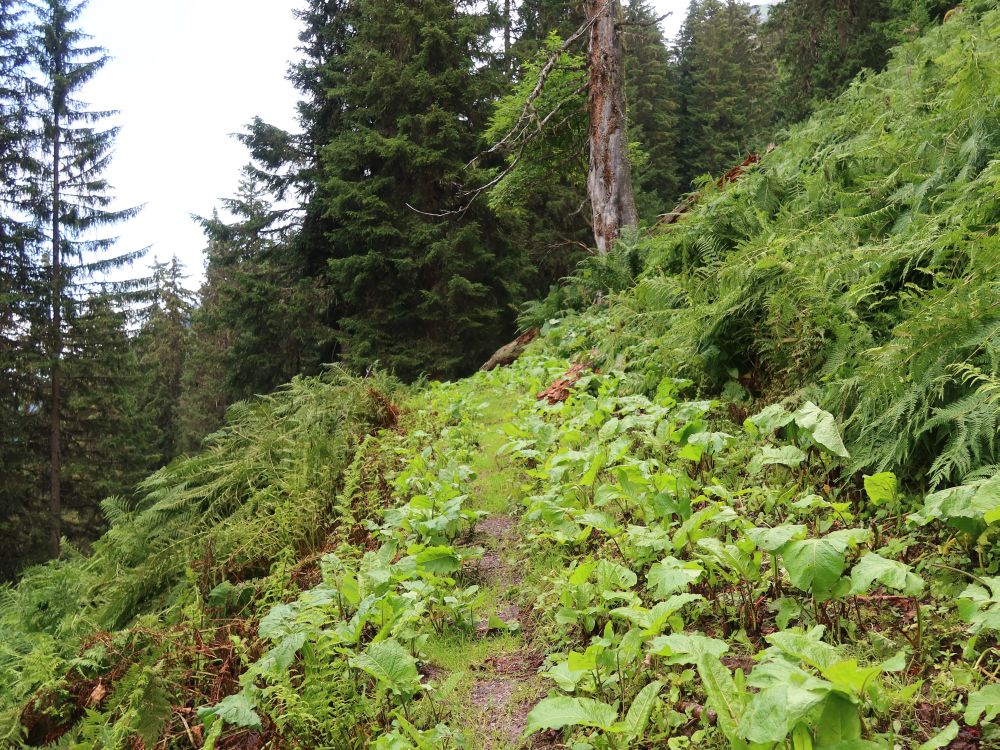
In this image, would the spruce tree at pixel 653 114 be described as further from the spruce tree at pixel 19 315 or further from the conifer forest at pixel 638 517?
the spruce tree at pixel 19 315

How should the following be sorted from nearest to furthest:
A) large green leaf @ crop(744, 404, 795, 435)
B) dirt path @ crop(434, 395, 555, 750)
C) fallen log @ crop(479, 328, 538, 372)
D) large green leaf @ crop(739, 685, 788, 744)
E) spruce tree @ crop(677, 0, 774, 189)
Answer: large green leaf @ crop(739, 685, 788, 744) < dirt path @ crop(434, 395, 555, 750) < large green leaf @ crop(744, 404, 795, 435) < fallen log @ crop(479, 328, 538, 372) < spruce tree @ crop(677, 0, 774, 189)

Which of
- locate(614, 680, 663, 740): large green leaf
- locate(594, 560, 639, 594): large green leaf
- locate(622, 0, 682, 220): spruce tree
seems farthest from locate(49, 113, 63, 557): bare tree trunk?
locate(622, 0, 682, 220): spruce tree

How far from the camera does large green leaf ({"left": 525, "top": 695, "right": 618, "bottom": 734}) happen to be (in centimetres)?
148

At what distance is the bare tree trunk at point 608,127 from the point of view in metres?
9.31

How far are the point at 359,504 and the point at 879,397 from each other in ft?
10.2

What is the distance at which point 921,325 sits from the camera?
249cm

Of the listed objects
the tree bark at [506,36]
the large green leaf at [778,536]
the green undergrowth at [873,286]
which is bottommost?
the large green leaf at [778,536]

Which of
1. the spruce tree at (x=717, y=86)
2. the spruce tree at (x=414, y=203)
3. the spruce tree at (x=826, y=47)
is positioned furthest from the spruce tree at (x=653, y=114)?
the spruce tree at (x=414, y=203)

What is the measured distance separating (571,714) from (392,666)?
0.65m

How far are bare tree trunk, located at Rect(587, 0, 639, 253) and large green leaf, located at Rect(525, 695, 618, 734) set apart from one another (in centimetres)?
834

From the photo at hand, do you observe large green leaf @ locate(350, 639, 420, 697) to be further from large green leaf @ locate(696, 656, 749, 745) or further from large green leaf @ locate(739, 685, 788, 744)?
large green leaf @ locate(739, 685, 788, 744)

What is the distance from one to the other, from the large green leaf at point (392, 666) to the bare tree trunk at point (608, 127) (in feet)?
26.7

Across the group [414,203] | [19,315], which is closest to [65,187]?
[19,315]

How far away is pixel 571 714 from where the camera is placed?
1.51m
